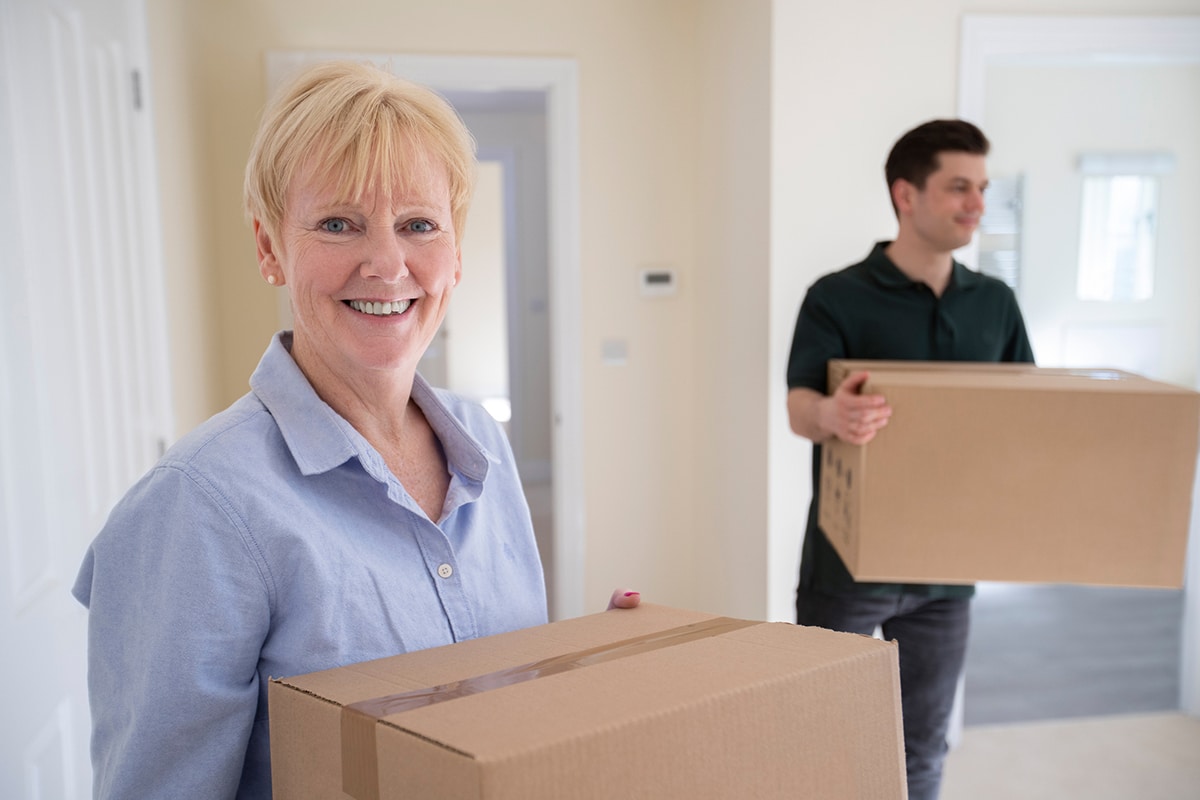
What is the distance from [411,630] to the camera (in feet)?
2.96

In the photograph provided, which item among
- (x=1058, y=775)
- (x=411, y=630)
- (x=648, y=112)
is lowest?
(x=1058, y=775)

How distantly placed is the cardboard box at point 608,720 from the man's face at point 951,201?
1.43m

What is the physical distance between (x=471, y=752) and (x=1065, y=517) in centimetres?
133

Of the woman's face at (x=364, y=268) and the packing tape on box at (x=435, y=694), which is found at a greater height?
the woman's face at (x=364, y=268)

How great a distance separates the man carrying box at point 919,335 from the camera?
2.00 meters

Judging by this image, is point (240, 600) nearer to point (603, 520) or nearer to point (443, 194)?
point (443, 194)

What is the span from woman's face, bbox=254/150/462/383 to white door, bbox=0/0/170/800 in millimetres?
611

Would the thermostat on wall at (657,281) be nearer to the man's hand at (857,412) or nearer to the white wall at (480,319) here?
the man's hand at (857,412)

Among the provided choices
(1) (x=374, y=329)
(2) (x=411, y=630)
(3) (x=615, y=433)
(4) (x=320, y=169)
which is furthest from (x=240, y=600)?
(3) (x=615, y=433)

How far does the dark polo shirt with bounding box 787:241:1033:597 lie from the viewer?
200cm

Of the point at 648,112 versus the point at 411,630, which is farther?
the point at 648,112

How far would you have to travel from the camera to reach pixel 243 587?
2.68 ft

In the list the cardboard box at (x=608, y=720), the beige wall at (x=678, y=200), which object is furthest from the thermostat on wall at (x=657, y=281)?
the cardboard box at (x=608, y=720)

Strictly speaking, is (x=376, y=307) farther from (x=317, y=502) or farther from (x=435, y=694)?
(x=435, y=694)
